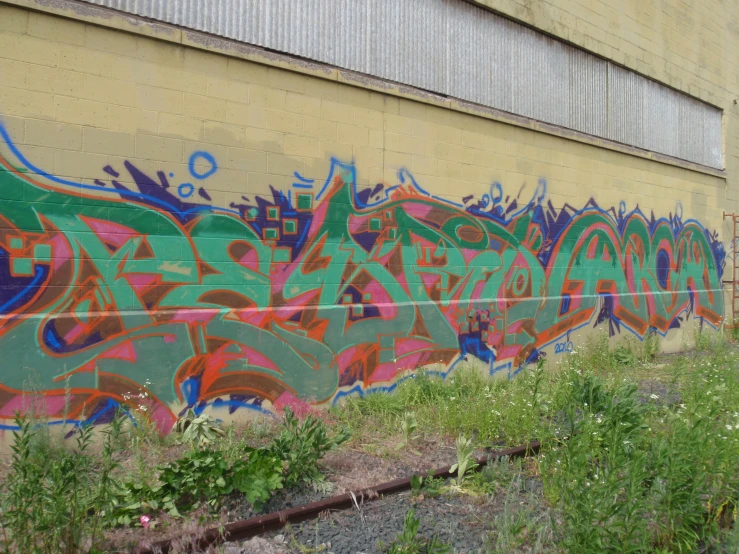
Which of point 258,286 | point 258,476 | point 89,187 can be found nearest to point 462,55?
point 258,286

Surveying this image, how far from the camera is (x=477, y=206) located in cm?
871

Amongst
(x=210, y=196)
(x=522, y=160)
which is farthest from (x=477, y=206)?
(x=210, y=196)

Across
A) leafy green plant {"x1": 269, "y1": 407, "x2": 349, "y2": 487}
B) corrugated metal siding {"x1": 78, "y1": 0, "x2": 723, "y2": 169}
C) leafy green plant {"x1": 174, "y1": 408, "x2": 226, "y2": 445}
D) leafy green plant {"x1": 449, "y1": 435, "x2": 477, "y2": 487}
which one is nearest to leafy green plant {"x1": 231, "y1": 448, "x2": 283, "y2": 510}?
leafy green plant {"x1": 269, "y1": 407, "x2": 349, "y2": 487}

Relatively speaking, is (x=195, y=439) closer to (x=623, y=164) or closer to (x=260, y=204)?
(x=260, y=204)

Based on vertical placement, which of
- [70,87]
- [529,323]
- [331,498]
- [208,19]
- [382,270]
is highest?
[208,19]

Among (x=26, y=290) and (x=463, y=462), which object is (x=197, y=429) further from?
(x=463, y=462)

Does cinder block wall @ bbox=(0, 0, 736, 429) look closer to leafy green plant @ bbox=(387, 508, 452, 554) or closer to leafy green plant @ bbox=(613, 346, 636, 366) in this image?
leafy green plant @ bbox=(613, 346, 636, 366)

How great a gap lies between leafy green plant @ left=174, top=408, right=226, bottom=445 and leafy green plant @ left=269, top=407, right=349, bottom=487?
106 centimetres

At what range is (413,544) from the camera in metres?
3.70

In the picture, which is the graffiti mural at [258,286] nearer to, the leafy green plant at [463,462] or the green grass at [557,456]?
the green grass at [557,456]

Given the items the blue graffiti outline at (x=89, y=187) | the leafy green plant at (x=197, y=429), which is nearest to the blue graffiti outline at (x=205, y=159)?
the blue graffiti outline at (x=89, y=187)

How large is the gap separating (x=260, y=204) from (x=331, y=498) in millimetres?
3153

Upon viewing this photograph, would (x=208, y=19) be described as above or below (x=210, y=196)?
above

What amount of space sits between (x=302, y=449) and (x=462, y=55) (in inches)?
236
